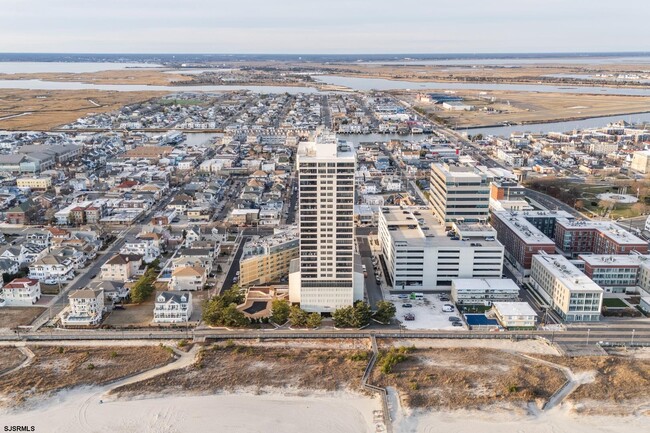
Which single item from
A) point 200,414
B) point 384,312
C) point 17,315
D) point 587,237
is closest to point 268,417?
point 200,414

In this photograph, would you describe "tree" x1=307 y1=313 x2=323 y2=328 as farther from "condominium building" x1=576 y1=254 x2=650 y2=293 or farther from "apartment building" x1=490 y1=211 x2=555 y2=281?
"condominium building" x1=576 y1=254 x2=650 y2=293

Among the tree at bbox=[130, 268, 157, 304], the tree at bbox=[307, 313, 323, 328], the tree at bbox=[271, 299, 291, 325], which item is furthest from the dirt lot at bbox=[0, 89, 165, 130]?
the tree at bbox=[307, 313, 323, 328]

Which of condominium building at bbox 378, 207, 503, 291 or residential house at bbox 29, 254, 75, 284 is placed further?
residential house at bbox 29, 254, 75, 284

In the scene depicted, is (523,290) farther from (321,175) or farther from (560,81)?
(560,81)

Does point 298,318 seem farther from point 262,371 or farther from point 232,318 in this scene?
point 262,371

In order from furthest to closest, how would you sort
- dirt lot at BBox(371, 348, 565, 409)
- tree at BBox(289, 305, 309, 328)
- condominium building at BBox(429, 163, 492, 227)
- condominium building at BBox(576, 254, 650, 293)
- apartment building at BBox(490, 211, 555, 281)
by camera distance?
condominium building at BBox(429, 163, 492, 227) < apartment building at BBox(490, 211, 555, 281) < condominium building at BBox(576, 254, 650, 293) < tree at BBox(289, 305, 309, 328) < dirt lot at BBox(371, 348, 565, 409)

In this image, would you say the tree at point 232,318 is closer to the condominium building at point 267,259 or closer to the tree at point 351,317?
the tree at point 351,317

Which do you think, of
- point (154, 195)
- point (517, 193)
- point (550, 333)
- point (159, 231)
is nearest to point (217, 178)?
point (154, 195)
